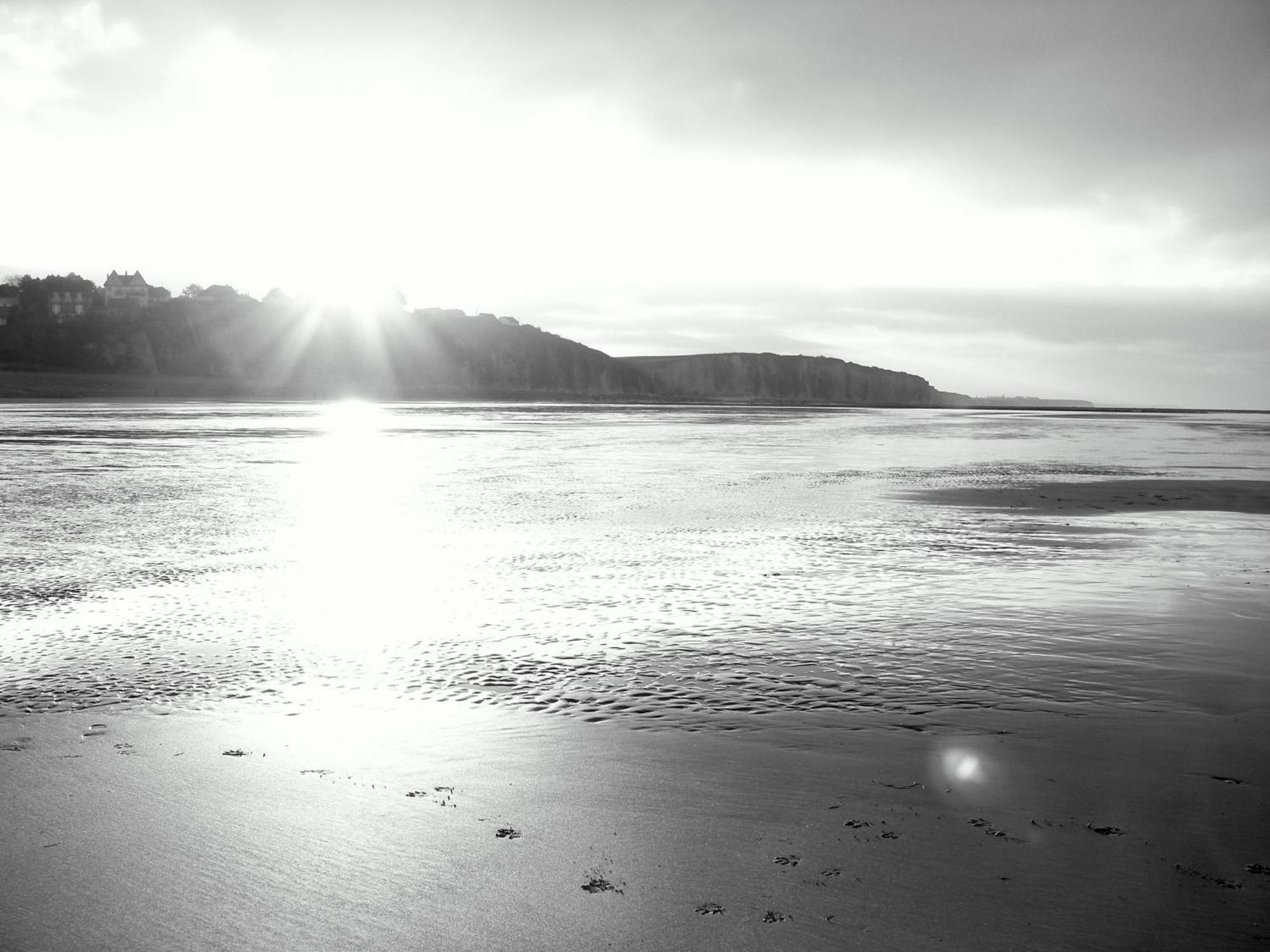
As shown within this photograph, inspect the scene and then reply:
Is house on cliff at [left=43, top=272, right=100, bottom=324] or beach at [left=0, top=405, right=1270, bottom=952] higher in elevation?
house on cliff at [left=43, top=272, right=100, bottom=324]

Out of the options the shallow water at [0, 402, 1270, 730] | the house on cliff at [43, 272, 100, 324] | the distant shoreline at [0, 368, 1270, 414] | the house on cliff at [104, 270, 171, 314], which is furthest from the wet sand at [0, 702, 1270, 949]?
the house on cliff at [104, 270, 171, 314]

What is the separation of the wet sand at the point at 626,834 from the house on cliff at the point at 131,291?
633 feet

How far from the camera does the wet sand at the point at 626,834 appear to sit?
149 inches

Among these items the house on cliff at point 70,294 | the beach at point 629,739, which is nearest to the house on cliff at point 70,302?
the house on cliff at point 70,294

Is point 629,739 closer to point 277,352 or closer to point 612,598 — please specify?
point 612,598

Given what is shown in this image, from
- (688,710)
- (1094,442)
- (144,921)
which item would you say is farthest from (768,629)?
(1094,442)

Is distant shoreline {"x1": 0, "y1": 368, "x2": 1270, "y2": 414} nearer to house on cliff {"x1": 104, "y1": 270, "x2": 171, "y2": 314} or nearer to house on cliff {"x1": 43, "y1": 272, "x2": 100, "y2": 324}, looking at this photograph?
house on cliff {"x1": 43, "y1": 272, "x2": 100, "y2": 324}

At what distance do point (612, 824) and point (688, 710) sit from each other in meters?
1.90

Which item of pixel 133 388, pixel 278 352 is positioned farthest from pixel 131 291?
pixel 133 388

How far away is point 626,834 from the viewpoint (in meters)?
4.60

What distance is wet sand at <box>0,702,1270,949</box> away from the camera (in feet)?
12.4

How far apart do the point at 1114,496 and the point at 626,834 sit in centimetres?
2082

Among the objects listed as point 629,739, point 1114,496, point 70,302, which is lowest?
point 629,739

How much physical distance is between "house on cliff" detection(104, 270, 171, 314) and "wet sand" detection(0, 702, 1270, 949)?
193 meters
